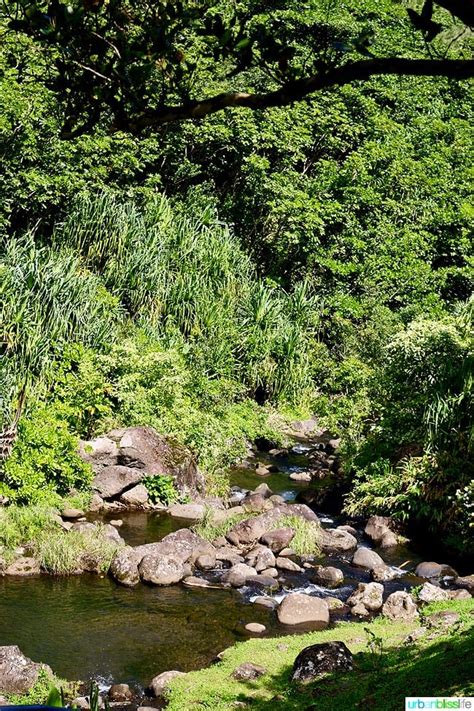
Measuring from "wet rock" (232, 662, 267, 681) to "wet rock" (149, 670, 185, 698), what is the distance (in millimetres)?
623

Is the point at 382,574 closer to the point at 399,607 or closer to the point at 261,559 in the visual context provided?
the point at 261,559

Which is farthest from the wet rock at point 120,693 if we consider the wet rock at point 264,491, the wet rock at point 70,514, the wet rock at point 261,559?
the wet rock at point 264,491

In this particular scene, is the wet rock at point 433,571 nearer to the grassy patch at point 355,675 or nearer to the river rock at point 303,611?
the river rock at point 303,611

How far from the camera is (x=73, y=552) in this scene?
11.1 m

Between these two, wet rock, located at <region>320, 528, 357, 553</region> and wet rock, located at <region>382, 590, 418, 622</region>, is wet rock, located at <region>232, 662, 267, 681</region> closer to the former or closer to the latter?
wet rock, located at <region>382, 590, 418, 622</region>

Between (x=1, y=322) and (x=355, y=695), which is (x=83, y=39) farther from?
(x=1, y=322)

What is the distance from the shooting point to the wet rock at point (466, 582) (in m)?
11.1

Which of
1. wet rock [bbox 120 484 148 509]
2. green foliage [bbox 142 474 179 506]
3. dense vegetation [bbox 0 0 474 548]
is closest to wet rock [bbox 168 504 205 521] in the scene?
green foliage [bbox 142 474 179 506]

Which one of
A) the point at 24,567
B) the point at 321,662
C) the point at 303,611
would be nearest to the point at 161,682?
the point at 321,662

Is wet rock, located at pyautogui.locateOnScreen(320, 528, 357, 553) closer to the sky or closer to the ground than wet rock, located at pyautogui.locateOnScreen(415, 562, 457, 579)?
closer to the ground

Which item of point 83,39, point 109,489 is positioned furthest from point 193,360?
point 83,39

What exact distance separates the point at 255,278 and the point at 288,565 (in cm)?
1281

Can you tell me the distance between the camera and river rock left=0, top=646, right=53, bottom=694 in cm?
750

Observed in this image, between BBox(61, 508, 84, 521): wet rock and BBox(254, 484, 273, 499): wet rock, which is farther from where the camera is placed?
BBox(254, 484, 273, 499): wet rock
